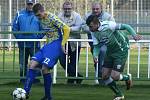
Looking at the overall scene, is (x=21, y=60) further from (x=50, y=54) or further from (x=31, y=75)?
(x=50, y=54)

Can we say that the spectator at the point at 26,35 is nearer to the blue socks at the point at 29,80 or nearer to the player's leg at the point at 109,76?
the player's leg at the point at 109,76

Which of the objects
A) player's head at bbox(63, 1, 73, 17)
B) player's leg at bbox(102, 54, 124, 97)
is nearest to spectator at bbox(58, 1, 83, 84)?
player's head at bbox(63, 1, 73, 17)

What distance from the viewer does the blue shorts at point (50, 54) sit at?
981cm

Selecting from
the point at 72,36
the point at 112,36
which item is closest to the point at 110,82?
the point at 112,36

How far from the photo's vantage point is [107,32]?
10.1 m

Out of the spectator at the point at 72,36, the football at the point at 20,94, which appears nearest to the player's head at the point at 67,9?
→ the spectator at the point at 72,36

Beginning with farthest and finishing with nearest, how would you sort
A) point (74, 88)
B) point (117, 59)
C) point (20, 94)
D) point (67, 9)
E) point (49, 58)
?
point (67, 9) < point (74, 88) < point (117, 59) < point (49, 58) < point (20, 94)

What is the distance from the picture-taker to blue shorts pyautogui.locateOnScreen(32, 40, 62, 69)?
981 cm

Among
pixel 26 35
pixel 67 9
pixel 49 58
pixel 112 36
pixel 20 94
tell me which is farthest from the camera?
pixel 67 9

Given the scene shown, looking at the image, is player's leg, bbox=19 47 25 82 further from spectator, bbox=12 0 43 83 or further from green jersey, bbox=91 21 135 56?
green jersey, bbox=91 21 135 56

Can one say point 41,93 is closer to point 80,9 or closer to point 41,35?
point 41,35

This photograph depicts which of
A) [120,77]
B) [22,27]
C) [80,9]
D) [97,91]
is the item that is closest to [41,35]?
[22,27]

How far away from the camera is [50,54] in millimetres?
9828

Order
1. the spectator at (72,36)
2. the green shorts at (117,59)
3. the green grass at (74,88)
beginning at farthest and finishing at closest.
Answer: the spectator at (72,36) < the green grass at (74,88) < the green shorts at (117,59)
